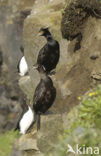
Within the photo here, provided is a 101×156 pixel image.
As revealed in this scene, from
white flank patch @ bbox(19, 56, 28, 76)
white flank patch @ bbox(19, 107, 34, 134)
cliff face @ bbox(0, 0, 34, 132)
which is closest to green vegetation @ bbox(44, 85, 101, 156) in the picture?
white flank patch @ bbox(19, 107, 34, 134)

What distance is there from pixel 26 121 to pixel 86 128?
4.70 m

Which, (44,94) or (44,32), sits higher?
(44,32)

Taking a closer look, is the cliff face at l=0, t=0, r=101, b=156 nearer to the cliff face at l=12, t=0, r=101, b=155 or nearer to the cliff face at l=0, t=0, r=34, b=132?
the cliff face at l=12, t=0, r=101, b=155

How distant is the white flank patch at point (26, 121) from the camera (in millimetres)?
8922

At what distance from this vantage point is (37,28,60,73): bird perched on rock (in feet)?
25.1

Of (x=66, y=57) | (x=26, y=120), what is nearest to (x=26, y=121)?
(x=26, y=120)

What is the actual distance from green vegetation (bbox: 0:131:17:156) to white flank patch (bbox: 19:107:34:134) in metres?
2.63

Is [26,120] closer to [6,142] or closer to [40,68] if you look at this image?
[40,68]

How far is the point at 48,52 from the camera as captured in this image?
302 inches

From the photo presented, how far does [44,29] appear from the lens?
7.70m

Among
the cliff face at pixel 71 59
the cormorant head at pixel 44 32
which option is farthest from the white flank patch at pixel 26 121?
the cormorant head at pixel 44 32

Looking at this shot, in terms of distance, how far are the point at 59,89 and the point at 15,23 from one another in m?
6.83

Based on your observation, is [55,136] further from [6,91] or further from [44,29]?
[6,91]

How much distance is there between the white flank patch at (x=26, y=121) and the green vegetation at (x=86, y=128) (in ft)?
8.62
